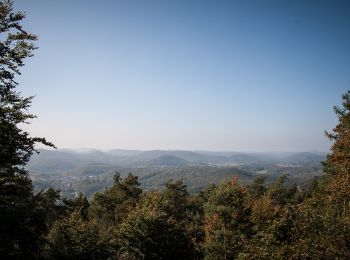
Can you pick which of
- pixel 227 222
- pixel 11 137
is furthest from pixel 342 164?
pixel 11 137

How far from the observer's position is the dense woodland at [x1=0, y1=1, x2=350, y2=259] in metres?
13.3

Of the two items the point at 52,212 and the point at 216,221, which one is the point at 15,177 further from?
the point at 52,212

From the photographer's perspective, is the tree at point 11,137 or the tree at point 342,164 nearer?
the tree at point 11,137

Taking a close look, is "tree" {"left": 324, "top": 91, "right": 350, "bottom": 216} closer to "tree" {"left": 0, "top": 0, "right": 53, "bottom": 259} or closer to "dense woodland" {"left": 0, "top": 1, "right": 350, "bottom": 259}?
"dense woodland" {"left": 0, "top": 1, "right": 350, "bottom": 259}

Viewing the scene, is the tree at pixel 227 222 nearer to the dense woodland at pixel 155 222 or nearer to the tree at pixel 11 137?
the dense woodland at pixel 155 222

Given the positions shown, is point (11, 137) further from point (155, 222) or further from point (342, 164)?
point (342, 164)

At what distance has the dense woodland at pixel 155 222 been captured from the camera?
43.6 feet

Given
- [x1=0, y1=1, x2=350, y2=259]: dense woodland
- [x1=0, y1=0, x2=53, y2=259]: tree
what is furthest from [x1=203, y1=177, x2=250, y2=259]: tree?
[x1=0, y1=0, x2=53, y2=259]: tree

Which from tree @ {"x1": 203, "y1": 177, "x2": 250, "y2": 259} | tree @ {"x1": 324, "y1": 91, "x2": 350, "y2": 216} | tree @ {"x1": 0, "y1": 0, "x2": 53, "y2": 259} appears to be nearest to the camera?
tree @ {"x1": 0, "y1": 0, "x2": 53, "y2": 259}

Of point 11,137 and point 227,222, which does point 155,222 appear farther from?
point 11,137

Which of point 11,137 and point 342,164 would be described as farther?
point 342,164

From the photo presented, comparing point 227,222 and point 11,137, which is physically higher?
point 11,137

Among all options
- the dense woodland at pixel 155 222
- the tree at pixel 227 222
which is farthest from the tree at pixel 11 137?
the tree at pixel 227 222

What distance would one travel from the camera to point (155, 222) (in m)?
24.9
